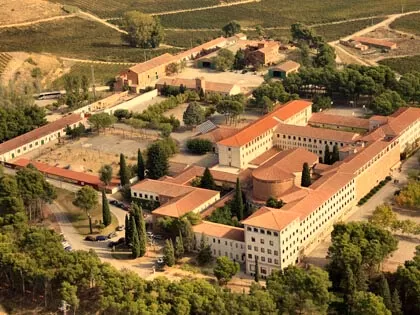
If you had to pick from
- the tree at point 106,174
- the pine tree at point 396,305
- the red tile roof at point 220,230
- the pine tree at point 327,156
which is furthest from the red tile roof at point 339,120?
the pine tree at point 396,305

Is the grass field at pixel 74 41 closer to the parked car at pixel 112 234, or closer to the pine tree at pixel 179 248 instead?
the parked car at pixel 112 234

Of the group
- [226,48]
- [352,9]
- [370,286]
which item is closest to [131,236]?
[370,286]

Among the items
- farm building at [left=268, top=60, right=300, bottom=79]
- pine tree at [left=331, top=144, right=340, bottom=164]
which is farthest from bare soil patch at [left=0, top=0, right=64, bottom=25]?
pine tree at [left=331, top=144, right=340, bottom=164]

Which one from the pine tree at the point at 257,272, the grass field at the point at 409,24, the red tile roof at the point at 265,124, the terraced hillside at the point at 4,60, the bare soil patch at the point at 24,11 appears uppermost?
the bare soil patch at the point at 24,11

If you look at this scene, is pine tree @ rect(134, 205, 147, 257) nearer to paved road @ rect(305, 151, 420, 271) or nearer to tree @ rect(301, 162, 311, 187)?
paved road @ rect(305, 151, 420, 271)

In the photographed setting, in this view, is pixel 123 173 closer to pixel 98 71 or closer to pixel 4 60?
pixel 98 71

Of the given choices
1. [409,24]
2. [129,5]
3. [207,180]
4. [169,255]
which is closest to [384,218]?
[207,180]
